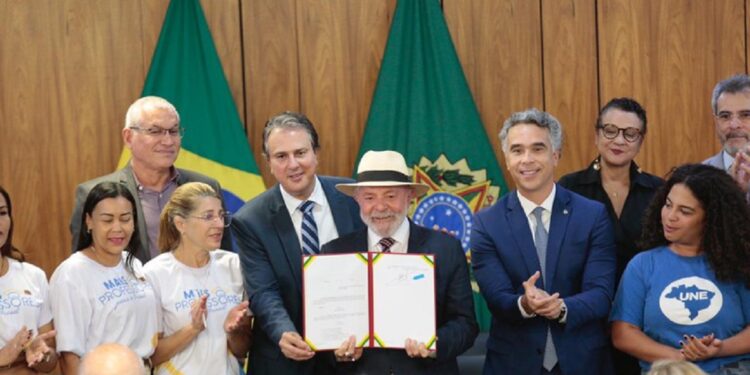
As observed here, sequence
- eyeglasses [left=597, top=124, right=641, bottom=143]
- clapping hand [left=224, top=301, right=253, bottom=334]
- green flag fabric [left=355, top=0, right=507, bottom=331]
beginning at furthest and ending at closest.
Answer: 1. green flag fabric [left=355, top=0, right=507, bottom=331]
2. eyeglasses [left=597, top=124, right=641, bottom=143]
3. clapping hand [left=224, top=301, right=253, bottom=334]

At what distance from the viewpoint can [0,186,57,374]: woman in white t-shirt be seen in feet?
12.0

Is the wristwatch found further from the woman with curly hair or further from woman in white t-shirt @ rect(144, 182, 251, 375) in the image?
woman in white t-shirt @ rect(144, 182, 251, 375)

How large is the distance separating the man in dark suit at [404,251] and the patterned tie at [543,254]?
0.34 metres

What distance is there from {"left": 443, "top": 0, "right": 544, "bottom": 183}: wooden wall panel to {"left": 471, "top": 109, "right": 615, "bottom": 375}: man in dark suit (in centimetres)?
A: 185

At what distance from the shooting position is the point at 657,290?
155 inches

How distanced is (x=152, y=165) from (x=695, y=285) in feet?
8.13

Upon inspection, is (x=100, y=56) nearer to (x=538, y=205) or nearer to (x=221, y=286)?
(x=221, y=286)

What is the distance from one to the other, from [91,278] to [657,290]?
88.9 inches

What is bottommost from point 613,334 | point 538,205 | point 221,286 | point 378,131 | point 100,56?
point 613,334

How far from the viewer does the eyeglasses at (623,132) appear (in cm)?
457

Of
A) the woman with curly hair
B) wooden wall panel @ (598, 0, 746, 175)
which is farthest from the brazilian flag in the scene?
the woman with curly hair

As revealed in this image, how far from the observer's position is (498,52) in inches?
236

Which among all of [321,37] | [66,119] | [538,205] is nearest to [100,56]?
[66,119]

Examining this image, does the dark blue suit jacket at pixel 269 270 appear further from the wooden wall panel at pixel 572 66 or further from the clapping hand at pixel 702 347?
the wooden wall panel at pixel 572 66
